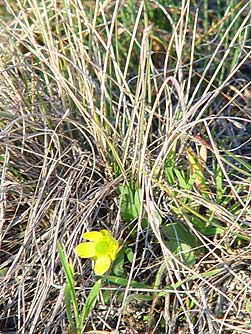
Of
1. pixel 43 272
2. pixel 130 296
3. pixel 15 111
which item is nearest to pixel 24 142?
pixel 15 111

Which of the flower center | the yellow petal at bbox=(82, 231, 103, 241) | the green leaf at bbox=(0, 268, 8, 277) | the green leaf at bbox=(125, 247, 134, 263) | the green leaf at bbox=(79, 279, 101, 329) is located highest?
the yellow petal at bbox=(82, 231, 103, 241)

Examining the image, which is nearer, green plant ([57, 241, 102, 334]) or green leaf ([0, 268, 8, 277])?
green plant ([57, 241, 102, 334])

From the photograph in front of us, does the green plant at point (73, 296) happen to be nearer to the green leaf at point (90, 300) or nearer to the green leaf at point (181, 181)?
the green leaf at point (90, 300)

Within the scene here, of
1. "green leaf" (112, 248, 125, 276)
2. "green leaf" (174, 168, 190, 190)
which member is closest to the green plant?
"green leaf" (112, 248, 125, 276)

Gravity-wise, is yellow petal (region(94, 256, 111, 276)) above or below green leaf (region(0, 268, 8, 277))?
above

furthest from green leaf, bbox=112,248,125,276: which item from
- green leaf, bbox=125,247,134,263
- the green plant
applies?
the green plant

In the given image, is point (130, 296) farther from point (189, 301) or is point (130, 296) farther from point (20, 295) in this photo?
point (20, 295)

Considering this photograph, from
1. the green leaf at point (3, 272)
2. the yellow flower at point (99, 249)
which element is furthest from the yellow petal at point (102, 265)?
the green leaf at point (3, 272)

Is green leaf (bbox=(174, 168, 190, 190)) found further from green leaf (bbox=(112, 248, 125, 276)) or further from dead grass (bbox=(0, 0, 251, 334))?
green leaf (bbox=(112, 248, 125, 276))
